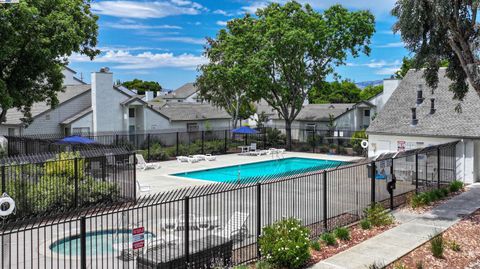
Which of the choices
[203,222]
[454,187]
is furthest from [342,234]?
[454,187]

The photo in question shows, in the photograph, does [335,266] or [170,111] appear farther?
[170,111]

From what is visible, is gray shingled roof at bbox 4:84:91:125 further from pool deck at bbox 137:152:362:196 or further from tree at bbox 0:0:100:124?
pool deck at bbox 137:152:362:196

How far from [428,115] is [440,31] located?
10450 millimetres

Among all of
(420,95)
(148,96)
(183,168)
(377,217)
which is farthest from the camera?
(148,96)

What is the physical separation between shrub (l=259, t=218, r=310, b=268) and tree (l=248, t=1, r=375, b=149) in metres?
28.9

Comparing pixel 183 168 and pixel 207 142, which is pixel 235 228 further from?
pixel 207 142

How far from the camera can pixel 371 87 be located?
86.4 m

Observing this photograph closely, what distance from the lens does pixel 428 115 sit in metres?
25.2

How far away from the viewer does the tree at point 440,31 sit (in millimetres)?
14758

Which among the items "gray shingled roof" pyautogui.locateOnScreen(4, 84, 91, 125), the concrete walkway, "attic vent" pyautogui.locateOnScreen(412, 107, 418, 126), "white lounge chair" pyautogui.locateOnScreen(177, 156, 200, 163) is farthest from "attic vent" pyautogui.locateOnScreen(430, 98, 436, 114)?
"gray shingled roof" pyautogui.locateOnScreen(4, 84, 91, 125)

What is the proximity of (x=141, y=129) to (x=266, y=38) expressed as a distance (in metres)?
13.2

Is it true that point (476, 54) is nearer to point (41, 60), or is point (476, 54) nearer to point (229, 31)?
point (41, 60)

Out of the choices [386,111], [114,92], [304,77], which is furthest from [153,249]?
[304,77]

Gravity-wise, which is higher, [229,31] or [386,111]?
[229,31]
